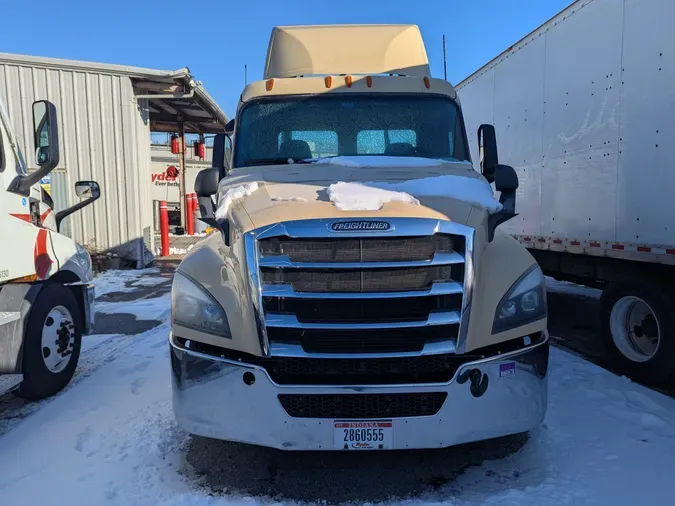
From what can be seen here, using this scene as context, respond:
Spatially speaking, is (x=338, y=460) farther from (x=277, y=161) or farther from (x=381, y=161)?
(x=277, y=161)

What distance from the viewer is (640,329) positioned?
509 centimetres

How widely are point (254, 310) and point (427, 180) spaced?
1457 mm

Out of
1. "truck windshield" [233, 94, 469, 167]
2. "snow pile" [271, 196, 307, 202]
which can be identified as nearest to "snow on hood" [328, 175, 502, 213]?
"snow pile" [271, 196, 307, 202]

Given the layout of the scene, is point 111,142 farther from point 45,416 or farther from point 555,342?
point 555,342

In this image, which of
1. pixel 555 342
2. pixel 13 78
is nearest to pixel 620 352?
pixel 555 342

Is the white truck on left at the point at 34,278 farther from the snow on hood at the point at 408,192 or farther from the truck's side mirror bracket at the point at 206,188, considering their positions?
the snow on hood at the point at 408,192

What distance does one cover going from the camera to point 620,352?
5.11 meters

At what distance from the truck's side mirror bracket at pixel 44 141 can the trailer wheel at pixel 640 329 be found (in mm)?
5403

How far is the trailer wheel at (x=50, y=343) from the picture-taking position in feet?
13.9

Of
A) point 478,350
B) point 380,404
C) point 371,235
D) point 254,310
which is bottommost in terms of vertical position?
point 380,404

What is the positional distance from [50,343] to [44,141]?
1.76 meters

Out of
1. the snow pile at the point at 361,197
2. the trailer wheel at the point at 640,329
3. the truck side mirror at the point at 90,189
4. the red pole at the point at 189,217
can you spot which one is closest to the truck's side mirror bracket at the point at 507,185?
the snow pile at the point at 361,197

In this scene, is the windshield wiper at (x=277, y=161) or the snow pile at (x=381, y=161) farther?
the windshield wiper at (x=277, y=161)

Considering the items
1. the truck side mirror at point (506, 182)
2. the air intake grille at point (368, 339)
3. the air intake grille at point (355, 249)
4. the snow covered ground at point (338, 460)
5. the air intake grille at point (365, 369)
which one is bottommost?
the snow covered ground at point (338, 460)
